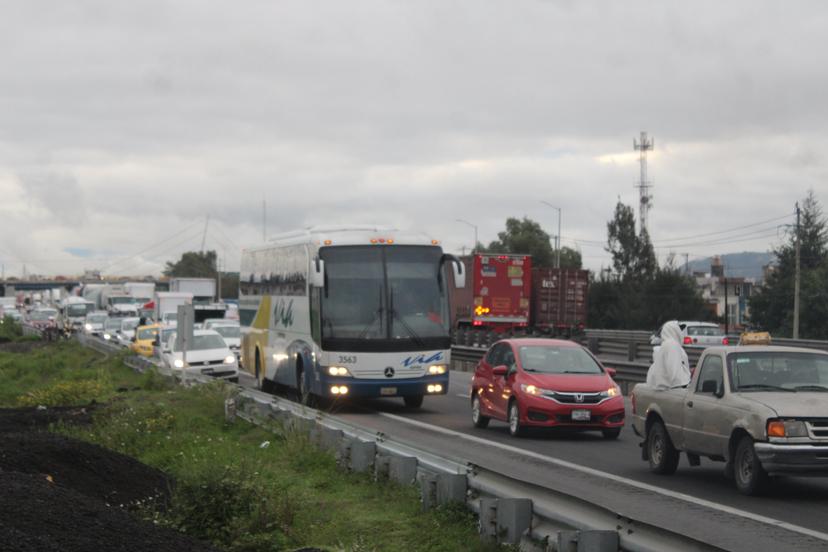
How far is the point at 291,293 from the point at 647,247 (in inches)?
3647

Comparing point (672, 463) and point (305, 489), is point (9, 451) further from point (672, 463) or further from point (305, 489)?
point (672, 463)

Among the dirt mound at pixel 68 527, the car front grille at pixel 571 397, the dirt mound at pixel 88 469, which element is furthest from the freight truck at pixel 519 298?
the dirt mound at pixel 68 527

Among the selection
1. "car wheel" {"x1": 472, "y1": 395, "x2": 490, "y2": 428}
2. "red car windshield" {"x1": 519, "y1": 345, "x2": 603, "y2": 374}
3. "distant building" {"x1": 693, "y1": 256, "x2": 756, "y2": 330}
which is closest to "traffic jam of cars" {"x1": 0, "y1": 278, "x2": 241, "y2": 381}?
"car wheel" {"x1": 472, "y1": 395, "x2": 490, "y2": 428}

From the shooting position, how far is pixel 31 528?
7941mm

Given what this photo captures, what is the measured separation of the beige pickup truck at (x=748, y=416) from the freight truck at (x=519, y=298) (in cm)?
3975

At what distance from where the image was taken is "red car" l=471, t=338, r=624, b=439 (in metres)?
19.6

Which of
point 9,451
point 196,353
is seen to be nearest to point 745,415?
point 9,451

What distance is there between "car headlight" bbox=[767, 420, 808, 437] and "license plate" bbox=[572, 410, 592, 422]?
714 centimetres

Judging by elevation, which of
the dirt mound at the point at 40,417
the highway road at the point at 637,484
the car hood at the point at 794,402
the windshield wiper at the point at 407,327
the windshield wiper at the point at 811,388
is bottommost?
the highway road at the point at 637,484

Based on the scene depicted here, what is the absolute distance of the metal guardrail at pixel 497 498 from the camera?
7.35 metres

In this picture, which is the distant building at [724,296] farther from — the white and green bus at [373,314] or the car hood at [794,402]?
the car hood at [794,402]

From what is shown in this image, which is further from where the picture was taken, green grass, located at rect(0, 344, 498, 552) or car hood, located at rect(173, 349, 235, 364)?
car hood, located at rect(173, 349, 235, 364)

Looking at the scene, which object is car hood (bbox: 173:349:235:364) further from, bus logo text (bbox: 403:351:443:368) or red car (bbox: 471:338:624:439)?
red car (bbox: 471:338:624:439)

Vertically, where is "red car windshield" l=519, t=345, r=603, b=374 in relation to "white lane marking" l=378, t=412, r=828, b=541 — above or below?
above
